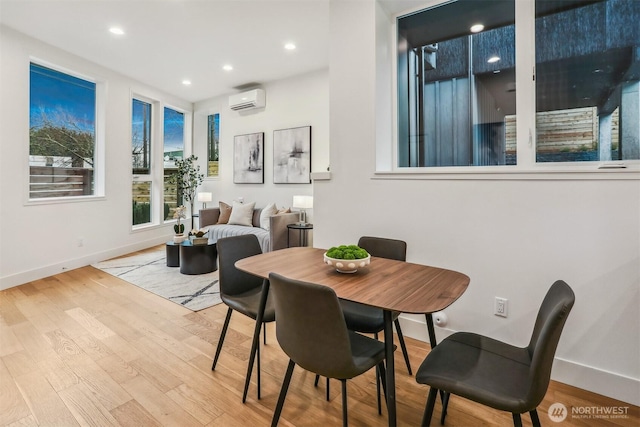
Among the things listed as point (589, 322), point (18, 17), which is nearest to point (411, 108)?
point (589, 322)

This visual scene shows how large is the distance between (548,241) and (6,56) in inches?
217

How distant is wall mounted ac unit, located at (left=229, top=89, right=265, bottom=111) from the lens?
5426 millimetres

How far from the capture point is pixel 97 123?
4750mm

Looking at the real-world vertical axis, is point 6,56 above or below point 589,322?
above

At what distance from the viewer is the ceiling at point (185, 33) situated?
10.4ft

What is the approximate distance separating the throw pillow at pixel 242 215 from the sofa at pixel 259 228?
64 mm

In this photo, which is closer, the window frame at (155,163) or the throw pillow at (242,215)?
the throw pillow at (242,215)

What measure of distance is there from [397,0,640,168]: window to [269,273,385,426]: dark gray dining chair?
181cm

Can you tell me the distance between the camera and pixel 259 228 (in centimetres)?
504

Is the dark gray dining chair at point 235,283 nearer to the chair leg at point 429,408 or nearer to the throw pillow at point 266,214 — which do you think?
the chair leg at point 429,408

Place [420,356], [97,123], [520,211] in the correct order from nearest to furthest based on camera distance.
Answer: [520,211], [420,356], [97,123]

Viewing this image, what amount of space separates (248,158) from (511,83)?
441cm

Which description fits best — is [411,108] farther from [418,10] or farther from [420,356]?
[420,356]

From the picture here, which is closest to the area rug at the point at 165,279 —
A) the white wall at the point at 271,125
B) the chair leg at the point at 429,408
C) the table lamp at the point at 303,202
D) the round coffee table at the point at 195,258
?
the round coffee table at the point at 195,258
